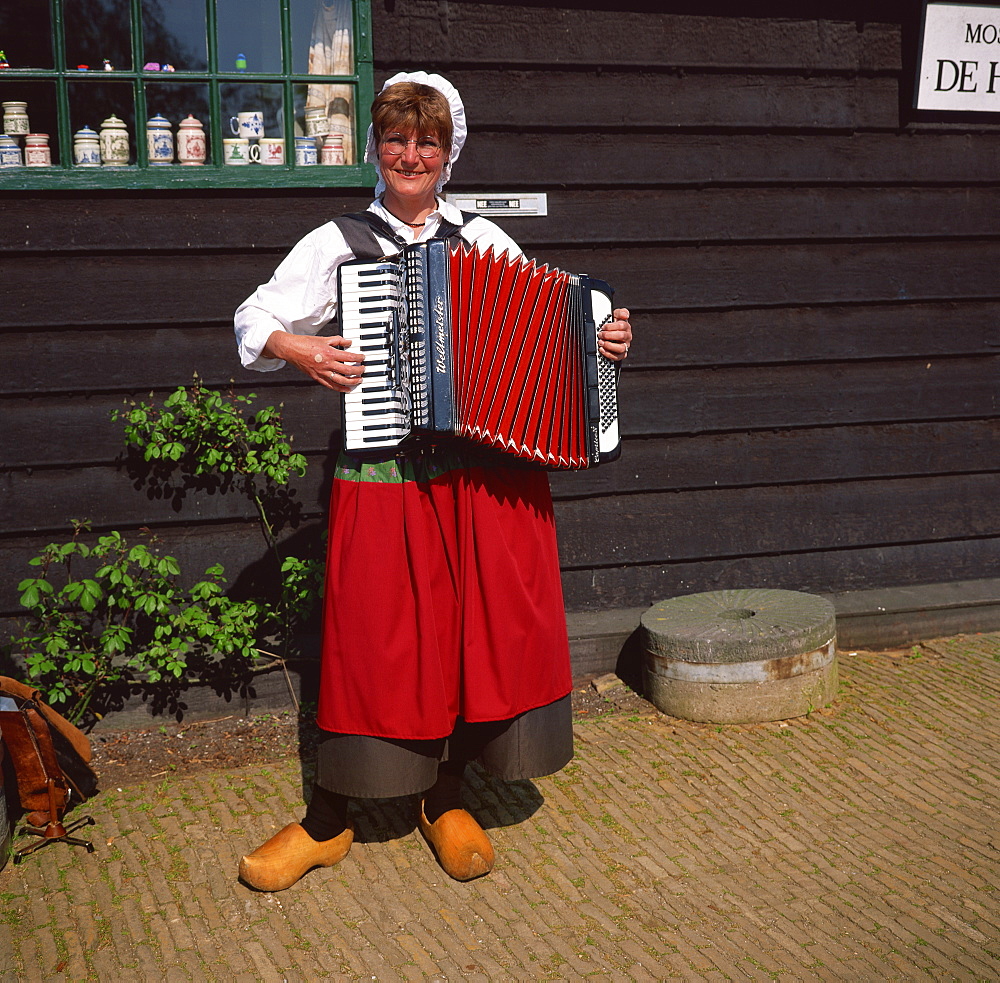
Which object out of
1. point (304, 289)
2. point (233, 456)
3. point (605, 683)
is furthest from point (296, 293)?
point (605, 683)

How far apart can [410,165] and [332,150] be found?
1434mm

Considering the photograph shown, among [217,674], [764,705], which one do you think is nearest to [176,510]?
[217,674]

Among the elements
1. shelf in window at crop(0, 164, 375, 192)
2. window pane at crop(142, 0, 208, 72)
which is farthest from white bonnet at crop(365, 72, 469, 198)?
window pane at crop(142, 0, 208, 72)

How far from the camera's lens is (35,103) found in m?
3.86

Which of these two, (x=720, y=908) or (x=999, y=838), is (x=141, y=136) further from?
(x=999, y=838)

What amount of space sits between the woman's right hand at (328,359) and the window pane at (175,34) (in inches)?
70.0

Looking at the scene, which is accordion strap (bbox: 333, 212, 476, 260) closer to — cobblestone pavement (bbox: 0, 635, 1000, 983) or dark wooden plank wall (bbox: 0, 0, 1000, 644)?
dark wooden plank wall (bbox: 0, 0, 1000, 644)

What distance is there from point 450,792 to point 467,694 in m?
0.46

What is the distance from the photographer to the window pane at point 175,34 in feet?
12.8

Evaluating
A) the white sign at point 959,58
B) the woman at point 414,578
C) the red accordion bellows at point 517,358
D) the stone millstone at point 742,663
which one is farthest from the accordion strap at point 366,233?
the white sign at point 959,58

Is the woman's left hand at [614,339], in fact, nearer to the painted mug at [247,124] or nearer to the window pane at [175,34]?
the painted mug at [247,124]

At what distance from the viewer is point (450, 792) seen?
3.18 m

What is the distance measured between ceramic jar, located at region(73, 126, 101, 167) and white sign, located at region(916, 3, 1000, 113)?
11.0ft

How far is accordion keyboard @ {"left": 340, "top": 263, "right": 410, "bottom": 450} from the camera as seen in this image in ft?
8.56
